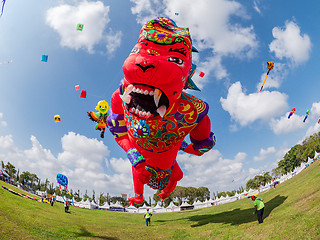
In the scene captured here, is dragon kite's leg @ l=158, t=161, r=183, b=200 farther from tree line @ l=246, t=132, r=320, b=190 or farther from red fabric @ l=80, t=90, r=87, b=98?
tree line @ l=246, t=132, r=320, b=190

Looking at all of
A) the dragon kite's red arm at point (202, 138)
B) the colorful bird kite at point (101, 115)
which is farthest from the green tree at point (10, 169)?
the dragon kite's red arm at point (202, 138)

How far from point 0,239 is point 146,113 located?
6.08 m

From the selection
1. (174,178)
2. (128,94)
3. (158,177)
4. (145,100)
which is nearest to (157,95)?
(145,100)

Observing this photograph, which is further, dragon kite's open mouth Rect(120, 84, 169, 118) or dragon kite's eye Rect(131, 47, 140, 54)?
dragon kite's eye Rect(131, 47, 140, 54)

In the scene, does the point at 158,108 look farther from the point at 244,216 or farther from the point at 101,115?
the point at 244,216

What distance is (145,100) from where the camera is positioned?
5.70 meters

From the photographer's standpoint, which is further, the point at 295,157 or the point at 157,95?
the point at 295,157

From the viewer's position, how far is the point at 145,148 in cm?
740

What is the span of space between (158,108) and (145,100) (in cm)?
44

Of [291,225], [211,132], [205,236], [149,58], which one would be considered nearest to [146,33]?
[149,58]

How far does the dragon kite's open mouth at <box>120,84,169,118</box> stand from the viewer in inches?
218

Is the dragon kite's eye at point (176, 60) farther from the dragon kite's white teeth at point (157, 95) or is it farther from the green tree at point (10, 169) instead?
the green tree at point (10, 169)

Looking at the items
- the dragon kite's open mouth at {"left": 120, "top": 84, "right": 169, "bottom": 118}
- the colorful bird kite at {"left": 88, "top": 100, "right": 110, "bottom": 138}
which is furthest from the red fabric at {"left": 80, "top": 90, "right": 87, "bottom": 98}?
the dragon kite's open mouth at {"left": 120, "top": 84, "right": 169, "bottom": 118}

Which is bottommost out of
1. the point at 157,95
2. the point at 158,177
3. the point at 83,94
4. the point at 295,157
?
the point at 158,177
